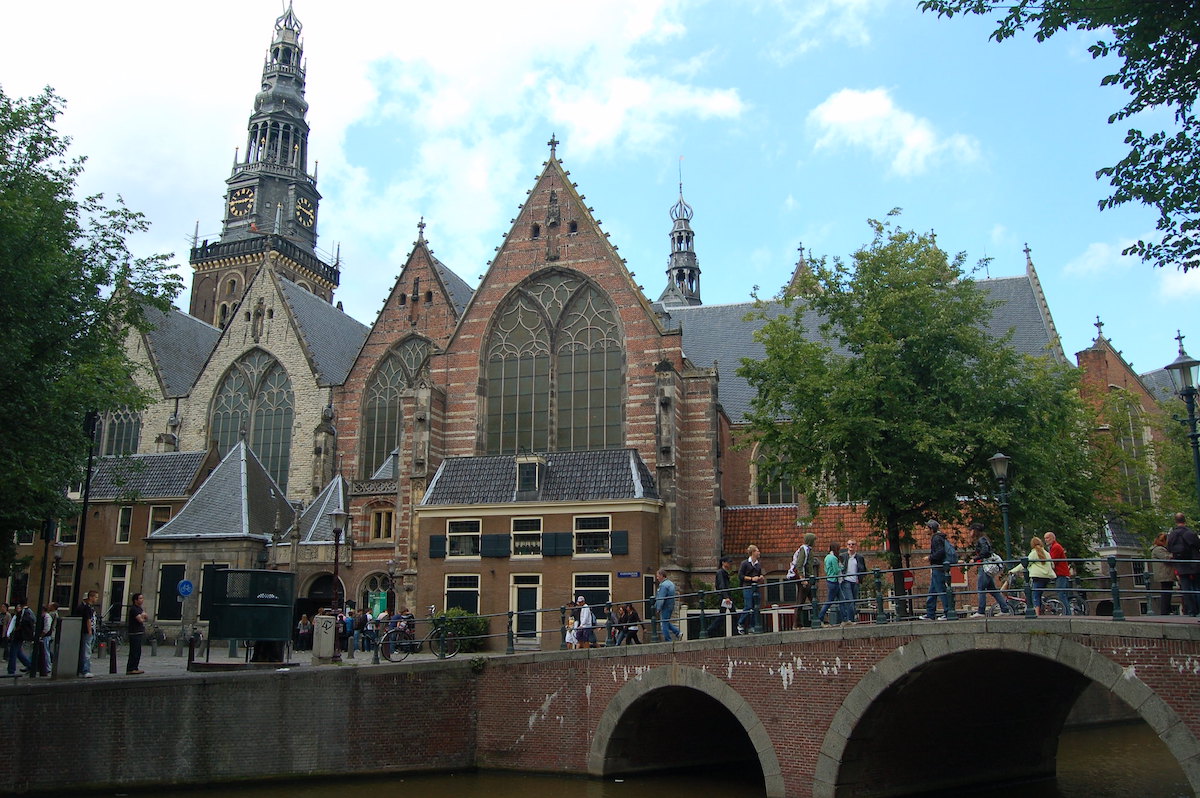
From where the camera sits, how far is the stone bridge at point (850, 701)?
1322 cm

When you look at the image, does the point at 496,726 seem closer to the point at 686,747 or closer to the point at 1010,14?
the point at 686,747

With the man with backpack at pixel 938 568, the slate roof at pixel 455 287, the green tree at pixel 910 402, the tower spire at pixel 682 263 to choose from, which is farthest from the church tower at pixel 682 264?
the man with backpack at pixel 938 568

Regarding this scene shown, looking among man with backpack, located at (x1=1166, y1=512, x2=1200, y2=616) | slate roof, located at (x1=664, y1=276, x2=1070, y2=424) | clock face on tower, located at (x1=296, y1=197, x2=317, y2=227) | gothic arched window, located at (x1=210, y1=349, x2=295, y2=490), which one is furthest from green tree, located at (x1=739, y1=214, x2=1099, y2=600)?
clock face on tower, located at (x1=296, y1=197, x2=317, y2=227)

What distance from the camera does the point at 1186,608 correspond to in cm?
1486

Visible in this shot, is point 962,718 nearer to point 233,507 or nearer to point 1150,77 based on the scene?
point 1150,77

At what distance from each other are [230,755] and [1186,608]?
55.8 ft

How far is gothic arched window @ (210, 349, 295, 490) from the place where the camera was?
139 feet

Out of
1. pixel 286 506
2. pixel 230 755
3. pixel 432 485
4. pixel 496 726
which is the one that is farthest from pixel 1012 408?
pixel 286 506

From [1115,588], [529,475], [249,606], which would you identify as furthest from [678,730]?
[1115,588]

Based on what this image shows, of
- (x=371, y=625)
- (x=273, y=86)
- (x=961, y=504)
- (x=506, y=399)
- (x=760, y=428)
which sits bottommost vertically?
(x=371, y=625)

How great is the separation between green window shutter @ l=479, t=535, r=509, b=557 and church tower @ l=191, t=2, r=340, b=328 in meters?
43.5

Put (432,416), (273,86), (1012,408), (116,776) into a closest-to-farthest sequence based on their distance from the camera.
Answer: (116,776) → (1012,408) → (432,416) → (273,86)

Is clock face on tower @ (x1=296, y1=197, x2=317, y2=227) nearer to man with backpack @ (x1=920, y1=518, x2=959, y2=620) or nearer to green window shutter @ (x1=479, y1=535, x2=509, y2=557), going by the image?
green window shutter @ (x1=479, y1=535, x2=509, y2=557)

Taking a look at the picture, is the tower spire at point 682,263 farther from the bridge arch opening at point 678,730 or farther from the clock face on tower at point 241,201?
the bridge arch opening at point 678,730
